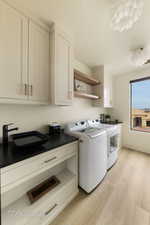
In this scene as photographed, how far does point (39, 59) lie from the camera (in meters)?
1.35

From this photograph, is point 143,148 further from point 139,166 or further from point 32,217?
point 32,217

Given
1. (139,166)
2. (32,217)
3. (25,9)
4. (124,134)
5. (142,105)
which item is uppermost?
(25,9)

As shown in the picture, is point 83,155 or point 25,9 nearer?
point 25,9

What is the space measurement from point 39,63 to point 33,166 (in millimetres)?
1257

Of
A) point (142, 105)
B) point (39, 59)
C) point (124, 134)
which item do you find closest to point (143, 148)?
point (124, 134)

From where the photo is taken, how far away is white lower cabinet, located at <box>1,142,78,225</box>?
3.36 ft

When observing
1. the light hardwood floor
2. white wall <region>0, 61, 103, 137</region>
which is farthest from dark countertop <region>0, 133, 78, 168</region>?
the light hardwood floor

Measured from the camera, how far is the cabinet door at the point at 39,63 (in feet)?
4.15

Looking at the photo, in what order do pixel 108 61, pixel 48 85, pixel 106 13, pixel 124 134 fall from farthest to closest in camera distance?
pixel 124 134 < pixel 108 61 < pixel 48 85 < pixel 106 13

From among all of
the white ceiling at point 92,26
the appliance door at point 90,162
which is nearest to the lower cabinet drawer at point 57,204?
the appliance door at point 90,162

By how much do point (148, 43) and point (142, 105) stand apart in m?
1.89

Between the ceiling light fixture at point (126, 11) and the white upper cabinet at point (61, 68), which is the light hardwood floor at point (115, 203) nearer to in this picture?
the white upper cabinet at point (61, 68)

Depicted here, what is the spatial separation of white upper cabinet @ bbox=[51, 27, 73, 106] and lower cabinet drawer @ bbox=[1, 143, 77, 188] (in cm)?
68

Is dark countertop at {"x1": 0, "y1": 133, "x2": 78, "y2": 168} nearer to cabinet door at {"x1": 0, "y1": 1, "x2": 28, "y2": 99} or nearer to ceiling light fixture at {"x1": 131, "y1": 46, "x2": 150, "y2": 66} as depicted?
cabinet door at {"x1": 0, "y1": 1, "x2": 28, "y2": 99}
